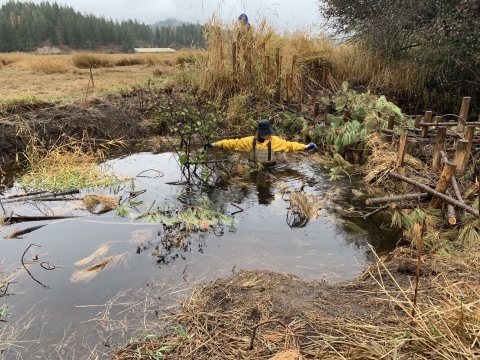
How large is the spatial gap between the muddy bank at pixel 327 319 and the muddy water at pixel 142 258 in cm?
29

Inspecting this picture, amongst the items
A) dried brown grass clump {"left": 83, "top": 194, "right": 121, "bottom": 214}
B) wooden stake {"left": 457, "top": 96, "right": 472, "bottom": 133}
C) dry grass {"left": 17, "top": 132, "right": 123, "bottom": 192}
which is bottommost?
dried brown grass clump {"left": 83, "top": 194, "right": 121, "bottom": 214}

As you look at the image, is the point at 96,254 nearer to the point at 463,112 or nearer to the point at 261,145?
the point at 261,145

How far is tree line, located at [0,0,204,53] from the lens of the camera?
44719 millimetres

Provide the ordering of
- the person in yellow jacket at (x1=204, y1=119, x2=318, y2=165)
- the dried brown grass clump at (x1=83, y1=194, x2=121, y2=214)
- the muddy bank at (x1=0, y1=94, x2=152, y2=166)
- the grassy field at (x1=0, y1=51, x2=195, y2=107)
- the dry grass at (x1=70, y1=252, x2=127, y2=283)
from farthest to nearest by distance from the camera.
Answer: the grassy field at (x1=0, y1=51, x2=195, y2=107), the muddy bank at (x1=0, y1=94, x2=152, y2=166), the person in yellow jacket at (x1=204, y1=119, x2=318, y2=165), the dried brown grass clump at (x1=83, y1=194, x2=121, y2=214), the dry grass at (x1=70, y1=252, x2=127, y2=283)

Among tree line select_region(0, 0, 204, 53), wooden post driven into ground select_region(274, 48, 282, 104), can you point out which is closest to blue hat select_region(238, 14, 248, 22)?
wooden post driven into ground select_region(274, 48, 282, 104)

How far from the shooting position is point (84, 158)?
634 cm

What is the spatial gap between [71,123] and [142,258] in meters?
4.88

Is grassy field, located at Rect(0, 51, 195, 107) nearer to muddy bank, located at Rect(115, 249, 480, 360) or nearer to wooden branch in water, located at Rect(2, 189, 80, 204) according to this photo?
wooden branch in water, located at Rect(2, 189, 80, 204)

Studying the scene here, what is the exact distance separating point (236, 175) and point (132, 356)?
391 centimetres

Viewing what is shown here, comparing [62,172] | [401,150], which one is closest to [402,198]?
[401,150]

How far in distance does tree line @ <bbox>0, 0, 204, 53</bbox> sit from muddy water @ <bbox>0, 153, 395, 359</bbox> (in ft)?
140

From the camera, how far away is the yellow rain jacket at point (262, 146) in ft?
19.9

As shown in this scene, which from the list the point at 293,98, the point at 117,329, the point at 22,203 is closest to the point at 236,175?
the point at 22,203

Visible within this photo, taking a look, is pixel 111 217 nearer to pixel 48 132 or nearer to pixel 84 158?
pixel 84 158
